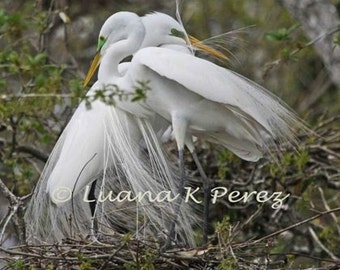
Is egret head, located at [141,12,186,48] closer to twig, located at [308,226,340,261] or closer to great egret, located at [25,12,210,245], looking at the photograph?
great egret, located at [25,12,210,245]

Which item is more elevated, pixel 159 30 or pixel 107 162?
pixel 159 30

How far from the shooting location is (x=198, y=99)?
15.1 ft

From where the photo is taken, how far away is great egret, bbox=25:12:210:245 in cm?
464

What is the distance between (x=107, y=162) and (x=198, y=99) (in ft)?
1.39

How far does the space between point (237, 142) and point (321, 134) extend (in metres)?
0.85

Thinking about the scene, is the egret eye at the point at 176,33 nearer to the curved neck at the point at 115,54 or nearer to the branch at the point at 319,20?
the curved neck at the point at 115,54

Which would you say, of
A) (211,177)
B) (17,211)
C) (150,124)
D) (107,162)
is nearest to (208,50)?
(150,124)

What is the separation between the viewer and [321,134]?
18.0 feet

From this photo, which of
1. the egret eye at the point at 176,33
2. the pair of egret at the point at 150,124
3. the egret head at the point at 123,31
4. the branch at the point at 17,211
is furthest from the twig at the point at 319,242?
the branch at the point at 17,211

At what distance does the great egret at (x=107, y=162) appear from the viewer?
4.64 m

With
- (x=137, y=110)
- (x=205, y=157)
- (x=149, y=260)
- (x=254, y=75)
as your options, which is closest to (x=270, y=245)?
(x=149, y=260)

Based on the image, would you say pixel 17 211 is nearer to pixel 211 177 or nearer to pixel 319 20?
pixel 211 177

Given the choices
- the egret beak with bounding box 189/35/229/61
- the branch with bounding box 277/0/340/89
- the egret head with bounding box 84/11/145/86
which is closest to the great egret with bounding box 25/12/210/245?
the egret head with bounding box 84/11/145/86

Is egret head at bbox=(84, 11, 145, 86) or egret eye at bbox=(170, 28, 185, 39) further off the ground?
egret head at bbox=(84, 11, 145, 86)
